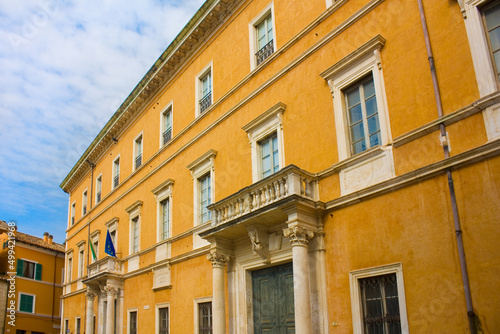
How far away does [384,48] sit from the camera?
28.9 feet

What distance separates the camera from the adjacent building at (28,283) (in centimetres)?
2878

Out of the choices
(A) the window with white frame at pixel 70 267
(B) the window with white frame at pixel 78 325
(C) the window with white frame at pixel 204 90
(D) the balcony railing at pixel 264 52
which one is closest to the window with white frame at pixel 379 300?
(D) the balcony railing at pixel 264 52

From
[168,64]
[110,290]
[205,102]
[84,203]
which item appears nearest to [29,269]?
[84,203]

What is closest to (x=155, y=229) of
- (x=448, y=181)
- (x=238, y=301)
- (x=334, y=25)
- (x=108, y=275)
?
(x=108, y=275)

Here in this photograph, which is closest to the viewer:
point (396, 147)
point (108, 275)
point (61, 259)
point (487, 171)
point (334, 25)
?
point (487, 171)

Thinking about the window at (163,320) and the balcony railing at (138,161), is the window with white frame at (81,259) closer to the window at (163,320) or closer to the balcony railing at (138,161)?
the balcony railing at (138,161)

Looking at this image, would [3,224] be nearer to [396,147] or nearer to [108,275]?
[108,275]

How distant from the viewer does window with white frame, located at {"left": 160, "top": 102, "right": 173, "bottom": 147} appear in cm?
1717

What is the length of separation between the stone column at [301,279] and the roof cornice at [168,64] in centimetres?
766

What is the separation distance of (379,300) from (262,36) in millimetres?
7841

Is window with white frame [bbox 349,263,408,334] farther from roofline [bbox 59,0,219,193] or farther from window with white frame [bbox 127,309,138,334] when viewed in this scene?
window with white frame [bbox 127,309,138,334]

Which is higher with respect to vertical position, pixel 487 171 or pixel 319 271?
pixel 487 171

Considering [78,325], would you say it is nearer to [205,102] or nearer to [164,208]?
[164,208]

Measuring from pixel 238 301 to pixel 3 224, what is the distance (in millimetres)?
26478
